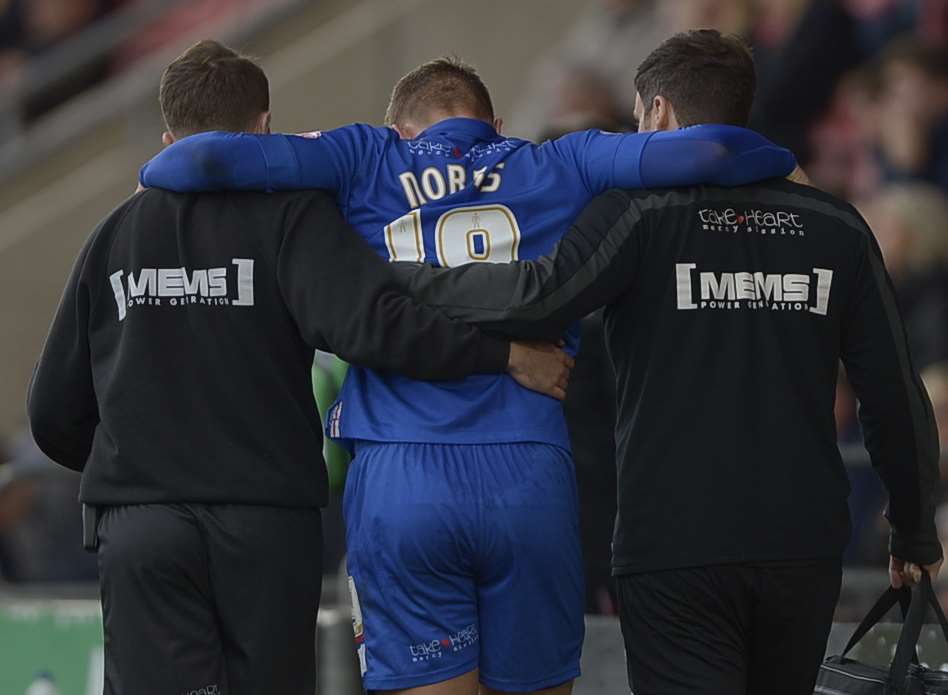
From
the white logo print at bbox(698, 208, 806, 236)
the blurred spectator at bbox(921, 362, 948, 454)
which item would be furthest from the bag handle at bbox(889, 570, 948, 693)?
the blurred spectator at bbox(921, 362, 948, 454)

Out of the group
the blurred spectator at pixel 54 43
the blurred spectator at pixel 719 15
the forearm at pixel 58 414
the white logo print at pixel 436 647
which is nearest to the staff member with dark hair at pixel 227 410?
the forearm at pixel 58 414

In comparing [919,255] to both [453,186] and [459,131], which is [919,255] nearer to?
[459,131]

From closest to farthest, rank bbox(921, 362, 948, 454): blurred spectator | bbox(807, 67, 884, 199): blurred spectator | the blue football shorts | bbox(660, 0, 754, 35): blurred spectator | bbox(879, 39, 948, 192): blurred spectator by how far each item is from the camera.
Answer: the blue football shorts → bbox(921, 362, 948, 454): blurred spectator → bbox(879, 39, 948, 192): blurred spectator → bbox(807, 67, 884, 199): blurred spectator → bbox(660, 0, 754, 35): blurred spectator

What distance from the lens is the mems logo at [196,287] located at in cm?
401

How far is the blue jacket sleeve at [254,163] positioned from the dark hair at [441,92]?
0.23 meters

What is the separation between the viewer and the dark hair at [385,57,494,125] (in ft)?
13.9

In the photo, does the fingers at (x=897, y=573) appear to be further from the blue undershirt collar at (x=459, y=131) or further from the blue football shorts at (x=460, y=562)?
the blue undershirt collar at (x=459, y=131)

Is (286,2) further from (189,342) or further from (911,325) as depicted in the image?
(189,342)

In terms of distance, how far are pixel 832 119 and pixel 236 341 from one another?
4.97 m

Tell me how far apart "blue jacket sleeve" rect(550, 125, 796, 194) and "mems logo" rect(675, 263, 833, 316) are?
0.71 feet

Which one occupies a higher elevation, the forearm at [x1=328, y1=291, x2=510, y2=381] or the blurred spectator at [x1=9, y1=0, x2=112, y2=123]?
the blurred spectator at [x1=9, y1=0, x2=112, y2=123]

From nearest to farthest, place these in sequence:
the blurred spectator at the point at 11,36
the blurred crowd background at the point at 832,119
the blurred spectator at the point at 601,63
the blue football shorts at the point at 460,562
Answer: the blue football shorts at the point at 460,562 → the blurred crowd background at the point at 832,119 → the blurred spectator at the point at 601,63 → the blurred spectator at the point at 11,36

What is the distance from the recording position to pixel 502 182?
4086 millimetres

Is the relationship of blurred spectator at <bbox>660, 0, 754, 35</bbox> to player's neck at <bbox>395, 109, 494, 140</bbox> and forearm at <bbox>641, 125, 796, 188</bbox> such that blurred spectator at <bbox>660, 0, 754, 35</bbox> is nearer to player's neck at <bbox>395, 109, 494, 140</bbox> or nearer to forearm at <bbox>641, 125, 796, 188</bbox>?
player's neck at <bbox>395, 109, 494, 140</bbox>
